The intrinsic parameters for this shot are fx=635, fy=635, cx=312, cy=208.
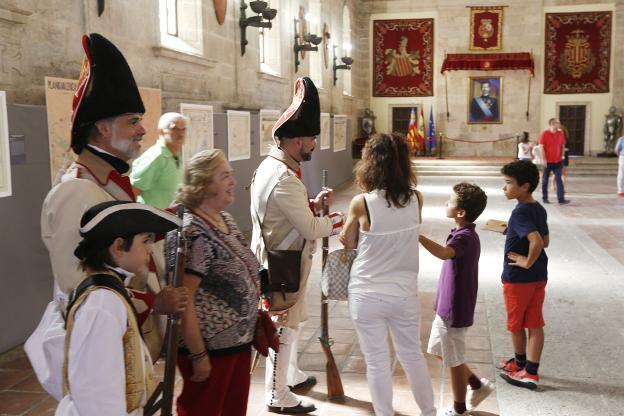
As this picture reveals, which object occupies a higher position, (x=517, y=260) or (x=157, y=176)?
(x=157, y=176)

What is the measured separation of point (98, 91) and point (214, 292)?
864mm

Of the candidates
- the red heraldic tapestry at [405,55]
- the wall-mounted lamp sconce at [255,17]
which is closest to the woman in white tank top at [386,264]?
the wall-mounted lamp sconce at [255,17]

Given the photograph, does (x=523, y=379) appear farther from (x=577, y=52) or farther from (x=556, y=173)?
(x=577, y=52)

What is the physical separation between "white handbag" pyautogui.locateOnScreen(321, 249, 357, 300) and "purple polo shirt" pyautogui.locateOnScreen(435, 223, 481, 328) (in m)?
0.57

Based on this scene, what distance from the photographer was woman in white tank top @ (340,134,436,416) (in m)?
2.99

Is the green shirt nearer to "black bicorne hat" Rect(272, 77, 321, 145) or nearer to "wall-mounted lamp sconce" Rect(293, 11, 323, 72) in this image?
"black bicorne hat" Rect(272, 77, 321, 145)

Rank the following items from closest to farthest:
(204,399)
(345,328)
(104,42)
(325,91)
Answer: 1. (104,42)
2. (204,399)
3. (345,328)
4. (325,91)

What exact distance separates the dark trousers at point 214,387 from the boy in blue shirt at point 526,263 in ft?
Answer: 6.35

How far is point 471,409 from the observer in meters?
3.63

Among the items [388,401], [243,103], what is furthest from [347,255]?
[243,103]

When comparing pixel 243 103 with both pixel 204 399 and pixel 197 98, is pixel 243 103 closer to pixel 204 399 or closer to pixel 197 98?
pixel 197 98

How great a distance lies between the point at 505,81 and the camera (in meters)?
22.4

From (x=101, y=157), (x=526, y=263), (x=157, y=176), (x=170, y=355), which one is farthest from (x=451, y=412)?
(x=157, y=176)

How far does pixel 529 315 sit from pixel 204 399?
87.2 inches
